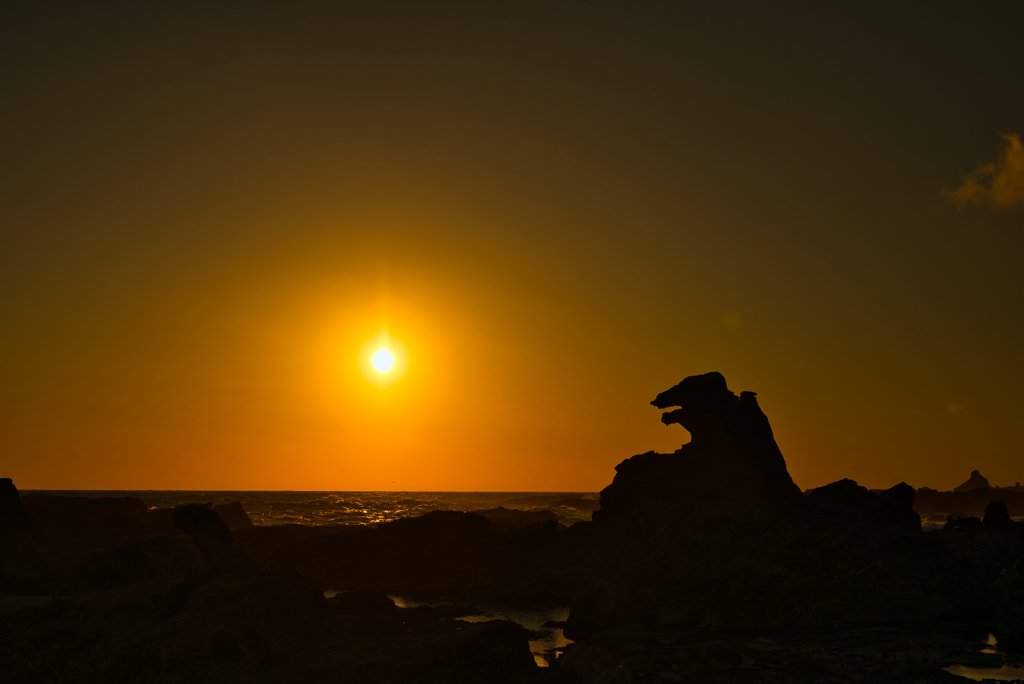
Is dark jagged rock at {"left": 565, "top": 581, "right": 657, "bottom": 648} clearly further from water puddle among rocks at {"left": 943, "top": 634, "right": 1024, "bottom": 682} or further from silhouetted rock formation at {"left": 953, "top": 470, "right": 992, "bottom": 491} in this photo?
silhouetted rock formation at {"left": 953, "top": 470, "right": 992, "bottom": 491}

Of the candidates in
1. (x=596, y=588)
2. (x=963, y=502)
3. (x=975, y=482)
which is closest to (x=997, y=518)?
(x=596, y=588)

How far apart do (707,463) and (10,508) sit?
37344 millimetres

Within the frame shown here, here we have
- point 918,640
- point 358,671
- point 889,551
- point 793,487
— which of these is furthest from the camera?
point 793,487

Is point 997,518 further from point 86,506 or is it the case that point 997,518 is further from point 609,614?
point 86,506

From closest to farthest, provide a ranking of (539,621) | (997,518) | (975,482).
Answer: (539,621), (997,518), (975,482)

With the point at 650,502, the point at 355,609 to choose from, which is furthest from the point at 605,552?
the point at 355,609

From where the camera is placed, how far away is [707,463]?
32.6 metres

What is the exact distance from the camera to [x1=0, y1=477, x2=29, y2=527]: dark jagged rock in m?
35.7

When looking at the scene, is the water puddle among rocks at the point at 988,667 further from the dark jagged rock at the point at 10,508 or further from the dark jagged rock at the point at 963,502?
the dark jagged rock at the point at 963,502

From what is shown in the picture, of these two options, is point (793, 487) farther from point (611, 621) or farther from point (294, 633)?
point (294, 633)

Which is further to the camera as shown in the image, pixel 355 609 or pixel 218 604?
pixel 355 609

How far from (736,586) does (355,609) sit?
14.4m

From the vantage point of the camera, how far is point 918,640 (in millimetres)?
20234

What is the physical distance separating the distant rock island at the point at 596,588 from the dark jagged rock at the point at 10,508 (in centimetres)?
10
